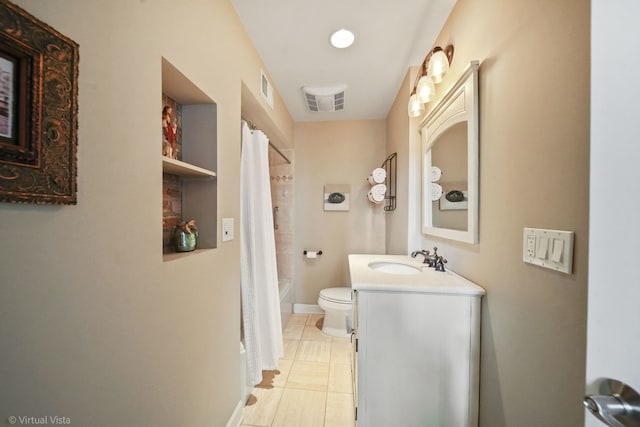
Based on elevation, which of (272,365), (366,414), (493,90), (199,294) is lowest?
(272,365)

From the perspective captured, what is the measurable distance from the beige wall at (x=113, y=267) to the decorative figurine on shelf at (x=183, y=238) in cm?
7

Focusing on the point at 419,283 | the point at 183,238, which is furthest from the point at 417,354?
the point at 183,238

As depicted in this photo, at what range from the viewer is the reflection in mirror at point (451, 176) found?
1.20m

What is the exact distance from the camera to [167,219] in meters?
1.12

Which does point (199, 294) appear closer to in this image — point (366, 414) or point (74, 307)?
point (74, 307)

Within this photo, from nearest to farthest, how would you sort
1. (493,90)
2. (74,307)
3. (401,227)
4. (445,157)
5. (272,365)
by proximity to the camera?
1. (74,307)
2. (493,90)
3. (445,157)
4. (272,365)
5. (401,227)

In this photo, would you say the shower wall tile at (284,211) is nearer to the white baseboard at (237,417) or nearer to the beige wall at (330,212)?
the beige wall at (330,212)

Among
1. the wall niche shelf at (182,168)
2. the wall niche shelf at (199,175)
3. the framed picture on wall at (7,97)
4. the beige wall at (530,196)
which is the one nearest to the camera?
the framed picture on wall at (7,97)

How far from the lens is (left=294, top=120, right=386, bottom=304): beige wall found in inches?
110

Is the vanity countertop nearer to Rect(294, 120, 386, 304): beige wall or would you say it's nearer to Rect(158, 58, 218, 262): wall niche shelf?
Rect(158, 58, 218, 262): wall niche shelf

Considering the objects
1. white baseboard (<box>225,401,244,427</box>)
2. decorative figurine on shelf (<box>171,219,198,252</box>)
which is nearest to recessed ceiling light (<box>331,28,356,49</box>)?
decorative figurine on shelf (<box>171,219,198,252</box>)

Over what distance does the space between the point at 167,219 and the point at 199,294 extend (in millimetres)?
406

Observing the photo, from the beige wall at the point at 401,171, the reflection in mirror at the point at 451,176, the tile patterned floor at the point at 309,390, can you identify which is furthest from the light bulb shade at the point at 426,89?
the tile patterned floor at the point at 309,390

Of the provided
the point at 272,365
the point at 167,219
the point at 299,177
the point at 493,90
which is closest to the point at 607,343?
the point at 493,90
